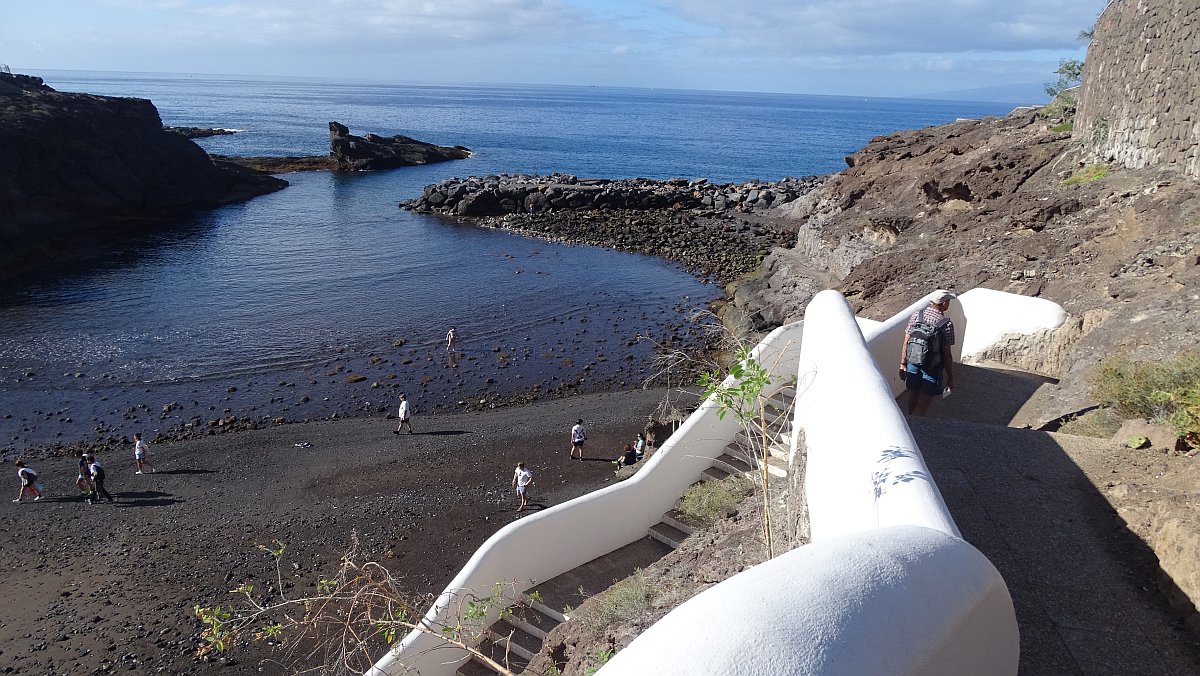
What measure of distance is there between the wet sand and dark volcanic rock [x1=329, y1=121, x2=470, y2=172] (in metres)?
46.7

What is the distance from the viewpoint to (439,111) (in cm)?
13862

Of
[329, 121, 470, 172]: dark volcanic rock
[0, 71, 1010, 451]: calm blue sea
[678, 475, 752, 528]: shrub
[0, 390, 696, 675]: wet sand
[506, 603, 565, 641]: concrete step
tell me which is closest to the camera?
[506, 603, 565, 641]: concrete step

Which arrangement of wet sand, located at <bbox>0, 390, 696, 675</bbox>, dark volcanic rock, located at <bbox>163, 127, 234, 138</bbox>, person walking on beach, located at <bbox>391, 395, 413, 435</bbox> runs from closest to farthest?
1. wet sand, located at <bbox>0, 390, 696, 675</bbox>
2. person walking on beach, located at <bbox>391, 395, 413, 435</bbox>
3. dark volcanic rock, located at <bbox>163, 127, 234, 138</bbox>

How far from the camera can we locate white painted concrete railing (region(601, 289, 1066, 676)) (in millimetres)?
2281

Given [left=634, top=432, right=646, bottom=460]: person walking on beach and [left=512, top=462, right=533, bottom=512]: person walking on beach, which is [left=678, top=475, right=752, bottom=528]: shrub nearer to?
[left=512, top=462, right=533, bottom=512]: person walking on beach

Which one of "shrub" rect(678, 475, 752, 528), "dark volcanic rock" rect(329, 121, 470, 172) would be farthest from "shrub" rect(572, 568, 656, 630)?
"dark volcanic rock" rect(329, 121, 470, 172)

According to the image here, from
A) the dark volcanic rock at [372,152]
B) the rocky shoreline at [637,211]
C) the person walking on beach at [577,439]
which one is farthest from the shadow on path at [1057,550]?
the dark volcanic rock at [372,152]

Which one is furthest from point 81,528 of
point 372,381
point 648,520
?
point 648,520

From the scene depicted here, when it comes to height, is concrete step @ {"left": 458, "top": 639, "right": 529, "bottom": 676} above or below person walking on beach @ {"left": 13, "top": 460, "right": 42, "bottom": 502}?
above

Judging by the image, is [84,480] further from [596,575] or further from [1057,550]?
[1057,550]

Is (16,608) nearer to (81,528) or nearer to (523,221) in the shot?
(81,528)

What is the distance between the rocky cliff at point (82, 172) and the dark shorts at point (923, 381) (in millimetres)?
32792

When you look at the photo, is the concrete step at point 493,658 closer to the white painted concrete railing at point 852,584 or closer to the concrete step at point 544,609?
the concrete step at point 544,609

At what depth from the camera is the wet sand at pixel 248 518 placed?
9312 millimetres
